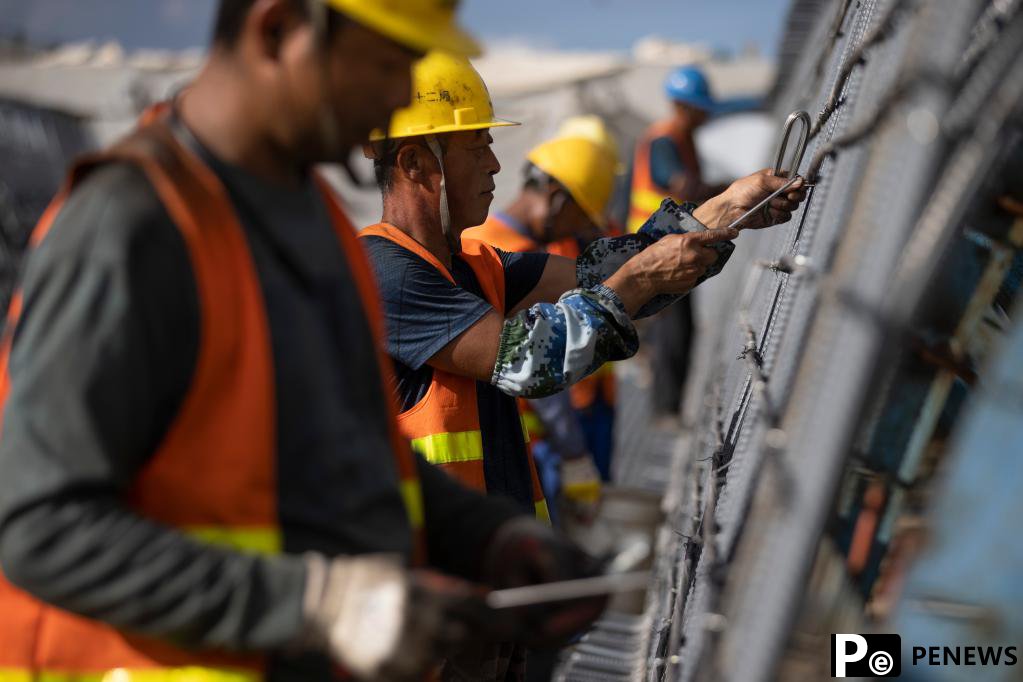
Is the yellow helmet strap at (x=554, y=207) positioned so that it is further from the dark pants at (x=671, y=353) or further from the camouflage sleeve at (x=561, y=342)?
the dark pants at (x=671, y=353)

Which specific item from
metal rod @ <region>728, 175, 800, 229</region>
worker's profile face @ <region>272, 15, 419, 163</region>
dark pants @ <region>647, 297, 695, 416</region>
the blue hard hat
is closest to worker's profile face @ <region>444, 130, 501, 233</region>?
metal rod @ <region>728, 175, 800, 229</region>

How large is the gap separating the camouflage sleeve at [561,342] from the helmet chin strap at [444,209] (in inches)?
14.6

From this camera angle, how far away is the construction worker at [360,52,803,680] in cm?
285

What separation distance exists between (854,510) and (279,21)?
8.76 ft

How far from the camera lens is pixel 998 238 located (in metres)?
3.65

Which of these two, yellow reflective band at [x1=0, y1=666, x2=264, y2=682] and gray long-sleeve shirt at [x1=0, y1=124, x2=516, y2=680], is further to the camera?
yellow reflective band at [x1=0, y1=666, x2=264, y2=682]

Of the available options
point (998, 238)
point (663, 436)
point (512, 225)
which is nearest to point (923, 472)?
point (998, 238)

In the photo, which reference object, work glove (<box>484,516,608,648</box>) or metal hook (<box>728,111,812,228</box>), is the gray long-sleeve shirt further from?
metal hook (<box>728,111,812,228</box>)

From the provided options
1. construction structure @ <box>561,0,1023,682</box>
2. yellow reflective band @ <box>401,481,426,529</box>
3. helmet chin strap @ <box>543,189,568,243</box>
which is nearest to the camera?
construction structure @ <box>561,0,1023,682</box>

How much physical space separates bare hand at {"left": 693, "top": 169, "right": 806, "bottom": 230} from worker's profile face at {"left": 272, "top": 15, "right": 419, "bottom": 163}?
53.0 inches

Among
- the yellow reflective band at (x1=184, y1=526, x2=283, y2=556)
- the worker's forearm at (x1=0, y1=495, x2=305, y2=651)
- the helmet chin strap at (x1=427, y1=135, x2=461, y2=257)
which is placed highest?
the helmet chin strap at (x1=427, y1=135, x2=461, y2=257)

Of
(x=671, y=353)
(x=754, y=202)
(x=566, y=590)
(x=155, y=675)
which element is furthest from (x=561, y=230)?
(x=155, y=675)
